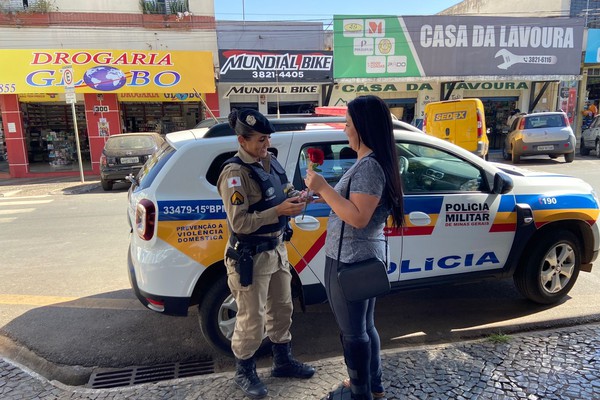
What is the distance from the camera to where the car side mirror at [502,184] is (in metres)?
3.50

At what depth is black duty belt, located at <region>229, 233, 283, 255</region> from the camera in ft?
8.28

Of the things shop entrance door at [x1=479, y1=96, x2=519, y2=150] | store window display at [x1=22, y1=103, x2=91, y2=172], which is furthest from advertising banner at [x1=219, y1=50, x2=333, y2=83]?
shop entrance door at [x1=479, y1=96, x2=519, y2=150]

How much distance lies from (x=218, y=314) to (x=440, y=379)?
5.12 ft

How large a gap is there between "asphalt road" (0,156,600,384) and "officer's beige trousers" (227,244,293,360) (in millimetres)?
755

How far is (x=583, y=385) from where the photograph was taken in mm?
2656

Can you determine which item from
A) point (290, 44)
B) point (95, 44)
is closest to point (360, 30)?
point (290, 44)

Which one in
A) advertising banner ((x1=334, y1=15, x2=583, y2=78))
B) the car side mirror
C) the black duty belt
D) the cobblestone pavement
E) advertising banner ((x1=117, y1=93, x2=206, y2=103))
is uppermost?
advertising banner ((x1=334, y1=15, x2=583, y2=78))

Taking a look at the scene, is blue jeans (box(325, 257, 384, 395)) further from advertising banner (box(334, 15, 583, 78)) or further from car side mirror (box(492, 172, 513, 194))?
advertising banner (box(334, 15, 583, 78))

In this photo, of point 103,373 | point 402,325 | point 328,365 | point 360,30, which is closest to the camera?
point 328,365

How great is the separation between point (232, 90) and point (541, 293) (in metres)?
14.5

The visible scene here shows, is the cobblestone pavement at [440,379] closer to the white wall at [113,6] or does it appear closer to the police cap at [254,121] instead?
the police cap at [254,121]

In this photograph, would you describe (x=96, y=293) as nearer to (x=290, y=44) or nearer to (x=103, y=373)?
(x=103, y=373)

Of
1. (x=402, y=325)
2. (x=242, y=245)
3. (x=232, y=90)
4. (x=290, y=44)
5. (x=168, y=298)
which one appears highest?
(x=290, y=44)

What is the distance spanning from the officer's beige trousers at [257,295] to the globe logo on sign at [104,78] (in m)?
13.9
